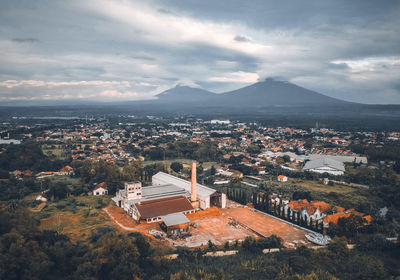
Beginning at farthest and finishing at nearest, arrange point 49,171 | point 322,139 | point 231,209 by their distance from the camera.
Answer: point 322,139 < point 49,171 < point 231,209

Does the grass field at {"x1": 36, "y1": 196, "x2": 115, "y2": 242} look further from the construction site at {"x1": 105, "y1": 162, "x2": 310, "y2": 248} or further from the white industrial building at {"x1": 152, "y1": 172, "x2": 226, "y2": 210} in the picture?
the white industrial building at {"x1": 152, "y1": 172, "x2": 226, "y2": 210}

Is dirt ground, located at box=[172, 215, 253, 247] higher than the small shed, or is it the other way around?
the small shed

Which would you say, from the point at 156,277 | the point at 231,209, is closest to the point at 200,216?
the point at 231,209

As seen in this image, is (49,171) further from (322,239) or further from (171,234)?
(322,239)

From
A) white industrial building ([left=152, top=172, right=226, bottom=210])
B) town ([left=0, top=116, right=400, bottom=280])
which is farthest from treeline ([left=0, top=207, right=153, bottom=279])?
white industrial building ([left=152, top=172, right=226, bottom=210])

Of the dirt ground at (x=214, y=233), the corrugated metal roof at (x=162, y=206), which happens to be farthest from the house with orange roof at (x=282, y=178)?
the corrugated metal roof at (x=162, y=206)

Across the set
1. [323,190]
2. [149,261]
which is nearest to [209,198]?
[149,261]

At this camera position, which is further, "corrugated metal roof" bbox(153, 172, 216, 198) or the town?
"corrugated metal roof" bbox(153, 172, 216, 198)
